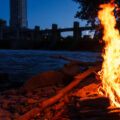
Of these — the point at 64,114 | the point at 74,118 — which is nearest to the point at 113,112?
the point at 74,118

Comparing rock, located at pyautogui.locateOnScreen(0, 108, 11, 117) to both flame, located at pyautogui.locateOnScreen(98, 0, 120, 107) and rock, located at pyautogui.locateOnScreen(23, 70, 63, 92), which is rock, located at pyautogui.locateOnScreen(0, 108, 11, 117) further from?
flame, located at pyautogui.locateOnScreen(98, 0, 120, 107)

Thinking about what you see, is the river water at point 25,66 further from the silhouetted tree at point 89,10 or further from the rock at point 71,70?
the silhouetted tree at point 89,10

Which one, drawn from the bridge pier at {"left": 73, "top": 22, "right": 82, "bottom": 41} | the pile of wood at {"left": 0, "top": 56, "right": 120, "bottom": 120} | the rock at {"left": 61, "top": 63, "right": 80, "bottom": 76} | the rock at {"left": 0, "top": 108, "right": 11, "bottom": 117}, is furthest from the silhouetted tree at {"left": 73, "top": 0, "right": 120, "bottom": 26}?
the bridge pier at {"left": 73, "top": 22, "right": 82, "bottom": 41}

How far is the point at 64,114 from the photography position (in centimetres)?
324

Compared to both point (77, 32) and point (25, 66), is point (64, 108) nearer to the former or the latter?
point (25, 66)

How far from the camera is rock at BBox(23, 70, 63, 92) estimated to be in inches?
238

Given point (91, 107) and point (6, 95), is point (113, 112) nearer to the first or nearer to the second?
point (91, 107)

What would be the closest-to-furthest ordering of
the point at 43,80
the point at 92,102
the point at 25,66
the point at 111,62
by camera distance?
1. the point at 92,102
2. the point at 111,62
3. the point at 43,80
4. the point at 25,66

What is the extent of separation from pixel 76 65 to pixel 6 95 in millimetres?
3286

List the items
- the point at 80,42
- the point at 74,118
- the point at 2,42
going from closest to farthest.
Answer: the point at 74,118, the point at 80,42, the point at 2,42

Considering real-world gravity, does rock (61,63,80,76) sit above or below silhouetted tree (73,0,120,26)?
below

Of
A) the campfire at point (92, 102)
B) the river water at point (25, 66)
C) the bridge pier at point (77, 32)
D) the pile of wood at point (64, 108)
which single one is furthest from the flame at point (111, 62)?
the bridge pier at point (77, 32)

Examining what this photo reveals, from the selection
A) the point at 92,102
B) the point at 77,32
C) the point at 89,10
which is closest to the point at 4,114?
the point at 92,102

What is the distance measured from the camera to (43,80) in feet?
20.9
